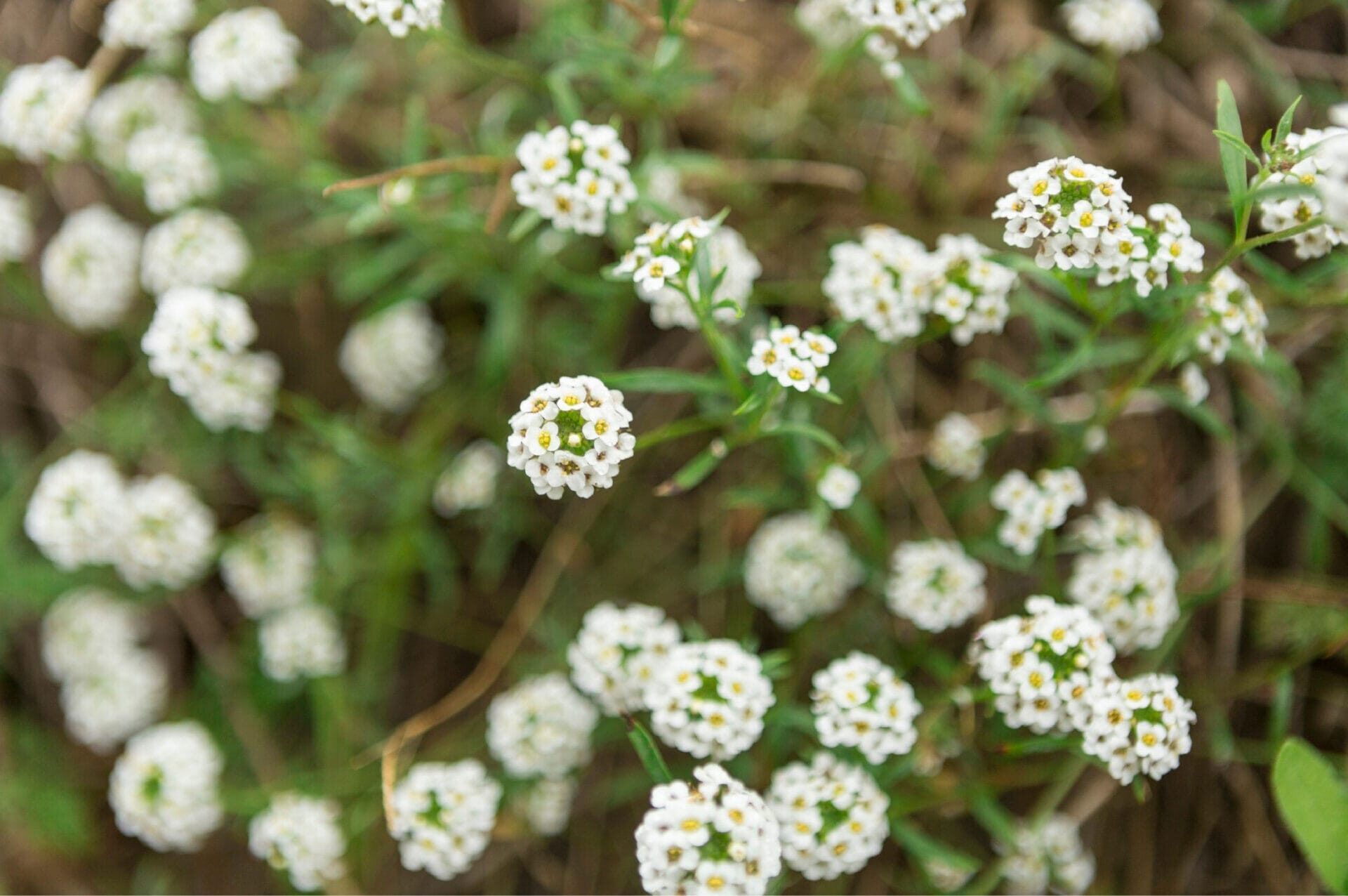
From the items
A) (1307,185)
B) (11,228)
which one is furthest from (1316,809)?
(11,228)

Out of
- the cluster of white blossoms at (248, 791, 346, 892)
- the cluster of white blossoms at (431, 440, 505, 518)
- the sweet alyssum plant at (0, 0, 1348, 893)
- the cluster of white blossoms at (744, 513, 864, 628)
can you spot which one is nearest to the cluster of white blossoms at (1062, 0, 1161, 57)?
the sweet alyssum plant at (0, 0, 1348, 893)

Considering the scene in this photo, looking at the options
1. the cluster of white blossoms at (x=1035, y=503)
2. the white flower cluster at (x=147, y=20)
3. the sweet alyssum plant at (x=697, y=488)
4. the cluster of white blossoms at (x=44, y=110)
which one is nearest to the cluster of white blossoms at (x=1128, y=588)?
the sweet alyssum plant at (x=697, y=488)

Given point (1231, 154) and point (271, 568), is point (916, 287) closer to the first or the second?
point (1231, 154)

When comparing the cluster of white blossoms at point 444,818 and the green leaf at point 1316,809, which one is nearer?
the green leaf at point 1316,809

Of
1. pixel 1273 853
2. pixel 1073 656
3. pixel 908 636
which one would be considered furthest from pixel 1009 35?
pixel 1273 853

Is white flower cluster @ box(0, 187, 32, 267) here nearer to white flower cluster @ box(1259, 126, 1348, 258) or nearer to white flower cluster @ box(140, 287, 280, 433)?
white flower cluster @ box(140, 287, 280, 433)

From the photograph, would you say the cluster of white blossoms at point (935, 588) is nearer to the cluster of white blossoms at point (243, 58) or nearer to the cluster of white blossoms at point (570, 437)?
the cluster of white blossoms at point (570, 437)

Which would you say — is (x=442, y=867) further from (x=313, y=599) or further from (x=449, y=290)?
(x=449, y=290)
